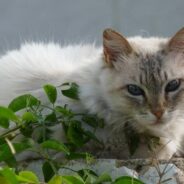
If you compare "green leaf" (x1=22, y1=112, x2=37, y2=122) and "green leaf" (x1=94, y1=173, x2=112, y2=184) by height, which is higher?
"green leaf" (x1=22, y1=112, x2=37, y2=122)

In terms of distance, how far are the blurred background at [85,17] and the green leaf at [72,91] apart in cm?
263

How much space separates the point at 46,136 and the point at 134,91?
44cm

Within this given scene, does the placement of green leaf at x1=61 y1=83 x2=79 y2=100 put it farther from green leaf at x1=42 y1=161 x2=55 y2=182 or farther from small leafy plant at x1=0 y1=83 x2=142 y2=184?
green leaf at x1=42 y1=161 x2=55 y2=182

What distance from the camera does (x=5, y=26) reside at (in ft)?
20.2

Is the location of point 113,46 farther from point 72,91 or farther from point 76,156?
point 76,156

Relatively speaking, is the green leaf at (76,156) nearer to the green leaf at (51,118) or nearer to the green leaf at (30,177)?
the green leaf at (51,118)

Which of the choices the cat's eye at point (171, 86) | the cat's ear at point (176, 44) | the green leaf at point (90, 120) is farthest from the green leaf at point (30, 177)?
the cat's ear at point (176, 44)

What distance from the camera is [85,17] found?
245 inches

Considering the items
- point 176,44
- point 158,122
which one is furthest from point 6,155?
point 176,44

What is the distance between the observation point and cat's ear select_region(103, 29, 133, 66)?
329cm

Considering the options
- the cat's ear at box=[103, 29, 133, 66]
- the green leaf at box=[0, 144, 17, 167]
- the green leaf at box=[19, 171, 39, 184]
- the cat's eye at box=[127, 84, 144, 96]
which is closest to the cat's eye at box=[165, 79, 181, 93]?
the cat's eye at box=[127, 84, 144, 96]

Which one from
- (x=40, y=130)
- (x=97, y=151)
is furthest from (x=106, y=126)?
(x=40, y=130)

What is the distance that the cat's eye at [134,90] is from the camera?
328cm

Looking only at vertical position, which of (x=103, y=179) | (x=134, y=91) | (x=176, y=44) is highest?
(x=176, y=44)
